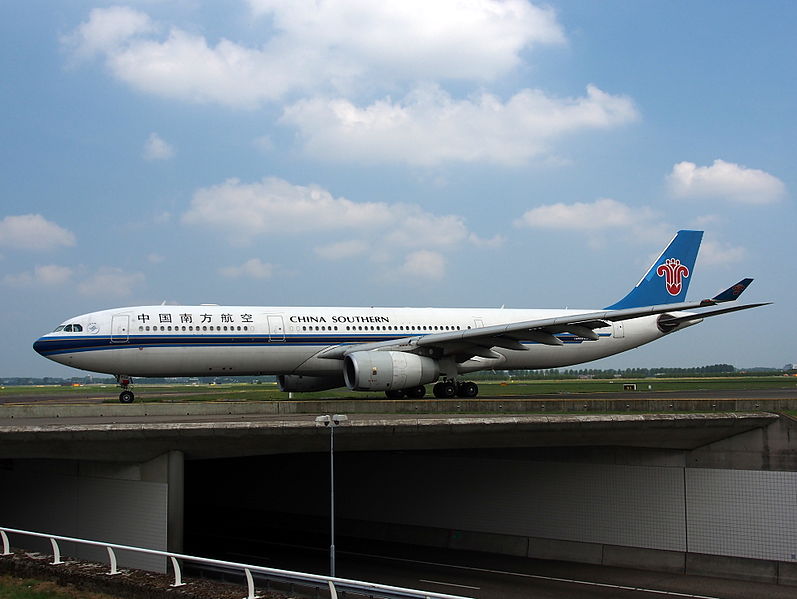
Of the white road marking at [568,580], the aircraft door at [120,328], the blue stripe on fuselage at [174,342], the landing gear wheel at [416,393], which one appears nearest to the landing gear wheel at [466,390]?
the landing gear wheel at [416,393]

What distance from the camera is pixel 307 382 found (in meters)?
36.4

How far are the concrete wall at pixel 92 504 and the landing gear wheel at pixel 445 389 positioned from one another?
15425 mm

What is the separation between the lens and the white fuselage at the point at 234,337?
29.9 meters

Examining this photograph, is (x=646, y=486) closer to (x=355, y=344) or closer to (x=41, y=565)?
(x=355, y=344)

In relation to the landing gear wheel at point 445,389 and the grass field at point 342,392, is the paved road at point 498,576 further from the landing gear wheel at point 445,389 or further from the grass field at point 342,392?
the grass field at point 342,392

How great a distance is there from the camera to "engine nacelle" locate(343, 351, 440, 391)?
28688 millimetres

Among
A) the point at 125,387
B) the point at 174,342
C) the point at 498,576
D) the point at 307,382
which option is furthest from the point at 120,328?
the point at 498,576

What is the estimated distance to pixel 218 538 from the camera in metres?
28.3

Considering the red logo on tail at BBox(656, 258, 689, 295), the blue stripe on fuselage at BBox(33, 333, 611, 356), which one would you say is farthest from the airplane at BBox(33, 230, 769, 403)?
the red logo on tail at BBox(656, 258, 689, 295)

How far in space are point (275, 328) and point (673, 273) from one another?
22713 millimetres

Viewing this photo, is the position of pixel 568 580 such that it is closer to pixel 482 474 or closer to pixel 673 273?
pixel 482 474

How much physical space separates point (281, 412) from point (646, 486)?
11.7 meters

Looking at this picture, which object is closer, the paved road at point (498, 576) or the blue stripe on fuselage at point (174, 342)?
the paved road at point (498, 576)

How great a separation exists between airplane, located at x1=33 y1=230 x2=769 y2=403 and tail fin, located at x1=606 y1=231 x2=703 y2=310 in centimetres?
447
